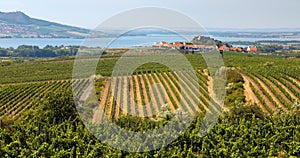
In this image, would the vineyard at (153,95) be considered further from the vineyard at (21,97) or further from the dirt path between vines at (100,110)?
the vineyard at (21,97)

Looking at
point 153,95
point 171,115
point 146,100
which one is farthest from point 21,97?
point 171,115

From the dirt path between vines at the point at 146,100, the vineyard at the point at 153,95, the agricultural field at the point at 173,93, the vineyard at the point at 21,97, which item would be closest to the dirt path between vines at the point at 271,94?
the agricultural field at the point at 173,93

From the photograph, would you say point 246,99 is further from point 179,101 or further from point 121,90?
point 121,90

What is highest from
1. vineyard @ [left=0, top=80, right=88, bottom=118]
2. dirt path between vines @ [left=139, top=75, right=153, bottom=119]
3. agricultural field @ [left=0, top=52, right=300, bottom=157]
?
agricultural field @ [left=0, top=52, right=300, bottom=157]

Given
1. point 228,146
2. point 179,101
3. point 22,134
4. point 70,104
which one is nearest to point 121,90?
point 179,101

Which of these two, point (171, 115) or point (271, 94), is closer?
point (171, 115)

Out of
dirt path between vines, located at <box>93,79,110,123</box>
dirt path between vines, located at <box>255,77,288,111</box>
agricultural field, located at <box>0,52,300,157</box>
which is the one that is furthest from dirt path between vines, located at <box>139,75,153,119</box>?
dirt path between vines, located at <box>255,77,288,111</box>

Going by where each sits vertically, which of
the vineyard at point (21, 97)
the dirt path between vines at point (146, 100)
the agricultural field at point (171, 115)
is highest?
the agricultural field at point (171, 115)

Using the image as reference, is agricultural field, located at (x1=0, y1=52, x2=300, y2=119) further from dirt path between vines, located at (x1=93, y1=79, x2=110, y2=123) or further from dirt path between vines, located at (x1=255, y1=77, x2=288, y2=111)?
dirt path between vines, located at (x1=93, y1=79, x2=110, y2=123)

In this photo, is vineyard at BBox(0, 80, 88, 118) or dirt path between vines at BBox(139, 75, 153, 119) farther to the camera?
vineyard at BBox(0, 80, 88, 118)

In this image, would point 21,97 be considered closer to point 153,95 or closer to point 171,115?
point 153,95

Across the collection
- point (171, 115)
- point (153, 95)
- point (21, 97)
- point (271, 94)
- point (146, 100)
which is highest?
point (271, 94)
